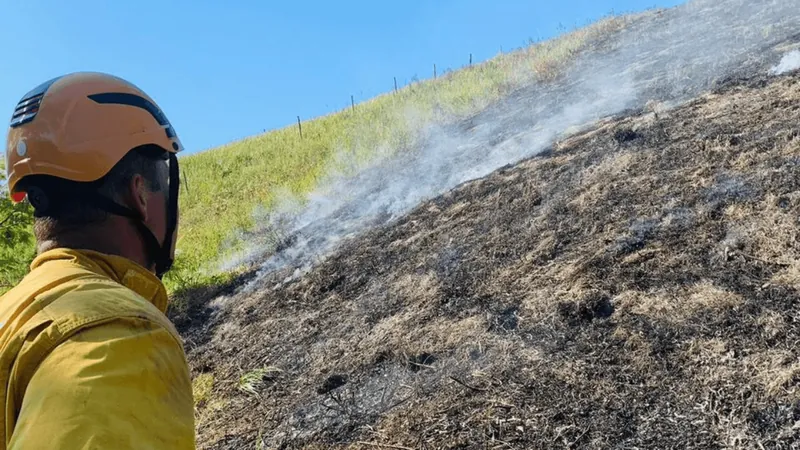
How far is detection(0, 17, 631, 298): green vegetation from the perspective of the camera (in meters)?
15.3

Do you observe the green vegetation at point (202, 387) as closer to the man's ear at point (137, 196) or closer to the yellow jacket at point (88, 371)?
the man's ear at point (137, 196)

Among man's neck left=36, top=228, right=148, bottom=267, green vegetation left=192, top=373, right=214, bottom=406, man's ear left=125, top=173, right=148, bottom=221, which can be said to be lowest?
green vegetation left=192, top=373, right=214, bottom=406

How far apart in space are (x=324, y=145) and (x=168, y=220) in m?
18.3

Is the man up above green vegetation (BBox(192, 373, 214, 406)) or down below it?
above

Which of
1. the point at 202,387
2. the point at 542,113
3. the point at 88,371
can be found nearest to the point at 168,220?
the point at 88,371

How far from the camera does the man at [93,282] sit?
0.93m

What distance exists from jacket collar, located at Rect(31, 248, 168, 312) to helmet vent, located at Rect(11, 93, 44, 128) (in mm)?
398

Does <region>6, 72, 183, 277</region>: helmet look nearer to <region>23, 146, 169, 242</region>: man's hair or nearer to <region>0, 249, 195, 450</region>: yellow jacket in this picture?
<region>23, 146, 169, 242</region>: man's hair

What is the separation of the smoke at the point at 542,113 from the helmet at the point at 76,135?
23.9 feet

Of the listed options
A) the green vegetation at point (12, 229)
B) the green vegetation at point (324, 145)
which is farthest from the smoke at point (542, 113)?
the green vegetation at point (12, 229)

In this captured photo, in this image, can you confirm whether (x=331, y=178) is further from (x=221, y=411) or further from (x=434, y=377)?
(x=434, y=377)

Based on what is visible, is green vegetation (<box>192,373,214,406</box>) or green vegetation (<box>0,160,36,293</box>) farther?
green vegetation (<box>0,160,36,293</box>)

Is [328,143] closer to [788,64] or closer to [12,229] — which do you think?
[12,229]

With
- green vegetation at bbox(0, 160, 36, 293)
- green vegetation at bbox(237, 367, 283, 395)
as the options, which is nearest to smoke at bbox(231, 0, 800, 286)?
green vegetation at bbox(237, 367, 283, 395)
